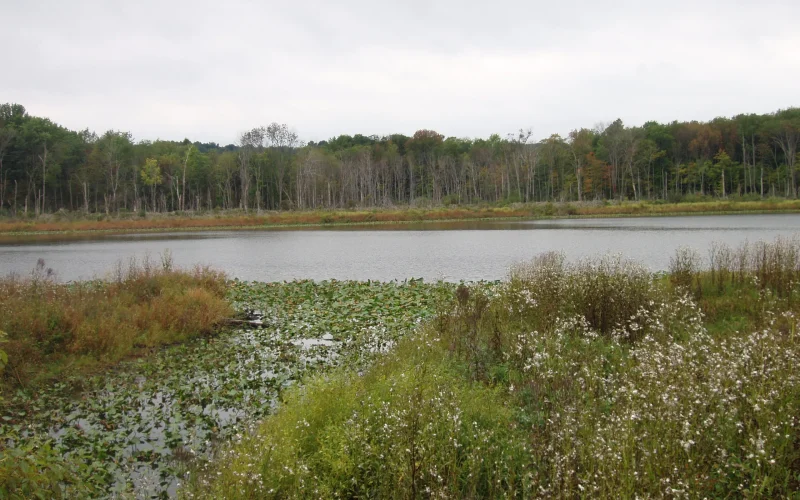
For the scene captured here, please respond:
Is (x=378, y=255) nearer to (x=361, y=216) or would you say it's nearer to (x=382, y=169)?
(x=361, y=216)

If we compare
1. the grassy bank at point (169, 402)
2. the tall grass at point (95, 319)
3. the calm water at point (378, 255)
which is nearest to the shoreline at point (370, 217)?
the calm water at point (378, 255)

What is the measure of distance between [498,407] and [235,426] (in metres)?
3.69

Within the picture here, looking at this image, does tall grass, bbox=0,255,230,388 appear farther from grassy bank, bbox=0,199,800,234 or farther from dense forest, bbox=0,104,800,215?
dense forest, bbox=0,104,800,215

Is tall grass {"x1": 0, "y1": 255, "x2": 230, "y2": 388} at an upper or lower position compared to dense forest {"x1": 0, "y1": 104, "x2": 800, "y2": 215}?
lower

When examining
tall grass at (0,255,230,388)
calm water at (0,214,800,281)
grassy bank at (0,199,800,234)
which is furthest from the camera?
grassy bank at (0,199,800,234)

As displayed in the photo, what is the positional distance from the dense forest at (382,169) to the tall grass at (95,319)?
75.0 m

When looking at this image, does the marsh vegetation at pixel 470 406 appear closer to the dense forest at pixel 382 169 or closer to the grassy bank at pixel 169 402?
the grassy bank at pixel 169 402

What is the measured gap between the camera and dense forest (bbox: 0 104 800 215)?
89.1 m

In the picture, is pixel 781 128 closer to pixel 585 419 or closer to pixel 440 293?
pixel 440 293

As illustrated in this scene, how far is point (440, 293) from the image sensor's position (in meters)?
15.6

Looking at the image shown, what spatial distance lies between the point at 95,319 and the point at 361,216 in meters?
64.6

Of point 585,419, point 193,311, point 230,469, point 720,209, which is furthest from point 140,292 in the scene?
point 720,209

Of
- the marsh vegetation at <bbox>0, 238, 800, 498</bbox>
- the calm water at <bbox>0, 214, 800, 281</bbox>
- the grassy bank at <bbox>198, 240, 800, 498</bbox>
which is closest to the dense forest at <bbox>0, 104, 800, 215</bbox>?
the calm water at <bbox>0, 214, 800, 281</bbox>

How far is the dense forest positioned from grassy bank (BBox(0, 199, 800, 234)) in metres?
10.6
